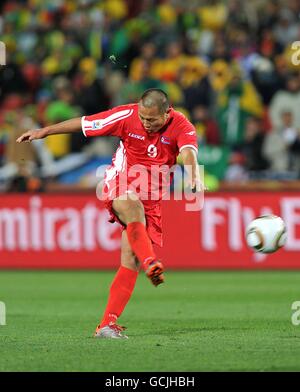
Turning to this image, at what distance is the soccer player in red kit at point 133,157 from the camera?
8.88 meters

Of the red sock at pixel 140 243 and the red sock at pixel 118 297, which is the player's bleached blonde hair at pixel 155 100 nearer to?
the red sock at pixel 140 243

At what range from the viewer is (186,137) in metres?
9.06

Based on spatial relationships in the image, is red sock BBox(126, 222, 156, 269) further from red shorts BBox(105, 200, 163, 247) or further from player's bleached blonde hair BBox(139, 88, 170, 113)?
player's bleached blonde hair BBox(139, 88, 170, 113)

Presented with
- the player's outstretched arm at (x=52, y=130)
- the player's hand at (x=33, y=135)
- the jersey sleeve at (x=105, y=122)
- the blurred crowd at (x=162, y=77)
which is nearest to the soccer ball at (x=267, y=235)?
the jersey sleeve at (x=105, y=122)

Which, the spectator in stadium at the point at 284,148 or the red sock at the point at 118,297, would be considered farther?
the spectator in stadium at the point at 284,148

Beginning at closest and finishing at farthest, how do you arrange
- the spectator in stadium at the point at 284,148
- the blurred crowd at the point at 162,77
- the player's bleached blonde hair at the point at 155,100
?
the player's bleached blonde hair at the point at 155,100 < the spectator in stadium at the point at 284,148 < the blurred crowd at the point at 162,77

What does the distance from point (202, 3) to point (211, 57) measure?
1.63 meters

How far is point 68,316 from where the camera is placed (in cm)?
1116

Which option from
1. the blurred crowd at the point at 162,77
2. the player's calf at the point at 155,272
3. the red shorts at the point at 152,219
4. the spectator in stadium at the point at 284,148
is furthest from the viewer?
the blurred crowd at the point at 162,77

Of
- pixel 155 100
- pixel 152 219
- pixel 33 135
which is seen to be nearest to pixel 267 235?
pixel 152 219

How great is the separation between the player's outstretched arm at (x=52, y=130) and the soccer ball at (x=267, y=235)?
1821 mm

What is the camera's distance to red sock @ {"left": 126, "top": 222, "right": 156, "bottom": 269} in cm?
860
